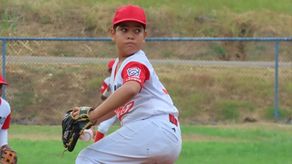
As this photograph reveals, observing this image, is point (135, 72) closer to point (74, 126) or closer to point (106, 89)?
point (74, 126)

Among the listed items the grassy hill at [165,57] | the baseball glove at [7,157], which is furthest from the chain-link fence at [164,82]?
the baseball glove at [7,157]

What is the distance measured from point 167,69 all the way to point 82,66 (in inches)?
80.8

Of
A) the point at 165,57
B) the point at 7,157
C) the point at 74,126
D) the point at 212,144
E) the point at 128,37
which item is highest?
the point at 128,37

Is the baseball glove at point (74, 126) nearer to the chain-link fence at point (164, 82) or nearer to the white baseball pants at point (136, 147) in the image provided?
the white baseball pants at point (136, 147)

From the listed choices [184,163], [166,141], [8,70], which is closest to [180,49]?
[8,70]

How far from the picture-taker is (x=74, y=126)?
5.54m

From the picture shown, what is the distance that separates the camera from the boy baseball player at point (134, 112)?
5.38 m

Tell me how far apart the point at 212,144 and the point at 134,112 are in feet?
25.8

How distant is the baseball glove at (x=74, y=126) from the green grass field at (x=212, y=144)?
206 inches

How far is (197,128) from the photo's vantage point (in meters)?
16.1

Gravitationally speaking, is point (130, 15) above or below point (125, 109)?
above

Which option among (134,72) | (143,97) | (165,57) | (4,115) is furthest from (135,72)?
(165,57)

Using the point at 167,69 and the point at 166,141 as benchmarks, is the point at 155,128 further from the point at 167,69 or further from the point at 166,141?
the point at 167,69

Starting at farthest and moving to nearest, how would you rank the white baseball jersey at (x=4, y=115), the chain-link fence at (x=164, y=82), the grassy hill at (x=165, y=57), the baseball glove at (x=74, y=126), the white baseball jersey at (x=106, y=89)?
the grassy hill at (x=165, y=57), the chain-link fence at (x=164, y=82), the white baseball jersey at (x=4, y=115), the white baseball jersey at (x=106, y=89), the baseball glove at (x=74, y=126)
